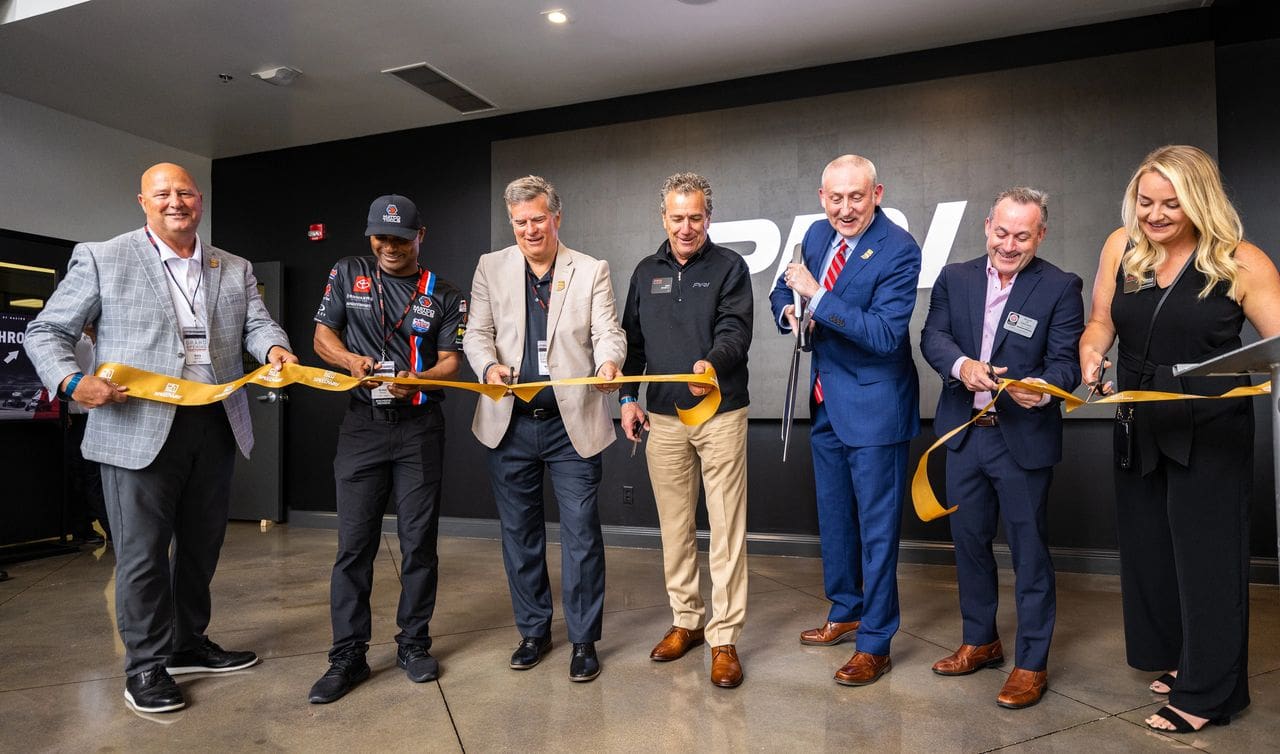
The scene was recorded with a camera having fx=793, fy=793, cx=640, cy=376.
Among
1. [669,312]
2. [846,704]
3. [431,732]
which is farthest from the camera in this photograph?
[669,312]

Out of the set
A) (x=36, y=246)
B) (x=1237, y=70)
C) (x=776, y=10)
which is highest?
(x=776, y=10)

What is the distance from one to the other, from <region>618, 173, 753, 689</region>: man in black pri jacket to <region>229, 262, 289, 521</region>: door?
4.61m

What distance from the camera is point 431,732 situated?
7.91 ft

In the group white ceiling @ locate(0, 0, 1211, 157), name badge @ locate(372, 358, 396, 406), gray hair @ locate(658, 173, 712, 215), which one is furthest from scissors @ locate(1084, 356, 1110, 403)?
white ceiling @ locate(0, 0, 1211, 157)

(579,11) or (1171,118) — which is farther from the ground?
(579,11)

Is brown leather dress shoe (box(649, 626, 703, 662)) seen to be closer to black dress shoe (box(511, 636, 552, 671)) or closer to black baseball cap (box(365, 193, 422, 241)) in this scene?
black dress shoe (box(511, 636, 552, 671))

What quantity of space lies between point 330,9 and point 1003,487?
4206 mm

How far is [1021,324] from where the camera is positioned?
2670mm

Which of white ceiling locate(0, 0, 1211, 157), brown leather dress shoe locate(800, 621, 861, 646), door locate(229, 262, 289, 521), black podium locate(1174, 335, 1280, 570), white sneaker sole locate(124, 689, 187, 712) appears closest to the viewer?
black podium locate(1174, 335, 1280, 570)

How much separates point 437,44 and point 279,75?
1230 mm

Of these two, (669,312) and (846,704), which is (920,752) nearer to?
(846,704)

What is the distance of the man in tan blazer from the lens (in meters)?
2.90

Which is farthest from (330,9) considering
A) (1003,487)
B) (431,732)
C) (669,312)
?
(1003,487)

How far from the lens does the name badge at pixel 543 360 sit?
9.63ft
